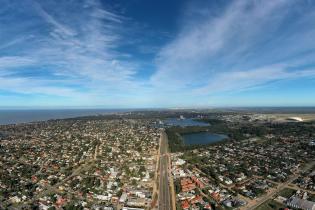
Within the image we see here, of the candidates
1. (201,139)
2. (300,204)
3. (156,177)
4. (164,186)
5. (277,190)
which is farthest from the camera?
(201,139)

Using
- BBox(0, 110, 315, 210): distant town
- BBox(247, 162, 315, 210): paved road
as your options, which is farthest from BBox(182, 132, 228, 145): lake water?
BBox(247, 162, 315, 210): paved road

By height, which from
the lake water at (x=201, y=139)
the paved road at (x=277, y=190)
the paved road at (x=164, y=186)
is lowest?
the paved road at (x=277, y=190)

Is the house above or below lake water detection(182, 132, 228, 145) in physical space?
below

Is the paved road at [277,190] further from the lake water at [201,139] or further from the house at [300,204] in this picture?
the lake water at [201,139]

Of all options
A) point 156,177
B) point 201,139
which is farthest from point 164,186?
point 201,139

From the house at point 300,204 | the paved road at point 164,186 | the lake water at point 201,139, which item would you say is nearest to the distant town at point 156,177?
Result: the paved road at point 164,186

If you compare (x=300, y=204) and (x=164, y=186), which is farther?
(x=164, y=186)

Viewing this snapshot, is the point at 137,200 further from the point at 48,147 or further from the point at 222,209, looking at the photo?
the point at 48,147

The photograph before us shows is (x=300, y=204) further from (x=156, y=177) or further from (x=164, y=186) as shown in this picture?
(x=156, y=177)

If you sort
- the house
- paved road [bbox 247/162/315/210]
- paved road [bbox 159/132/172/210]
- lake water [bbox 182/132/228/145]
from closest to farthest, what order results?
1. the house
2. paved road [bbox 159/132/172/210]
3. paved road [bbox 247/162/315/210]
4. lake water [bbox 182/132/228/145]

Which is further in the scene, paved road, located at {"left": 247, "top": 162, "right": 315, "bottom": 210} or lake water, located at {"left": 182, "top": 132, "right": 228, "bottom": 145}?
lake water, located at {"left": 182, "top": 132, "right": 228, "bottom": 145}

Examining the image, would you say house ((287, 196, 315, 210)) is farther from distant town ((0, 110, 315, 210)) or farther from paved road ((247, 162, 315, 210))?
paved road ((247, 162, 315, 210))

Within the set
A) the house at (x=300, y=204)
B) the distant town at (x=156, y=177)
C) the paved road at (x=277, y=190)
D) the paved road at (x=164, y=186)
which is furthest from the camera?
the distant town at (x=156, y=177)
